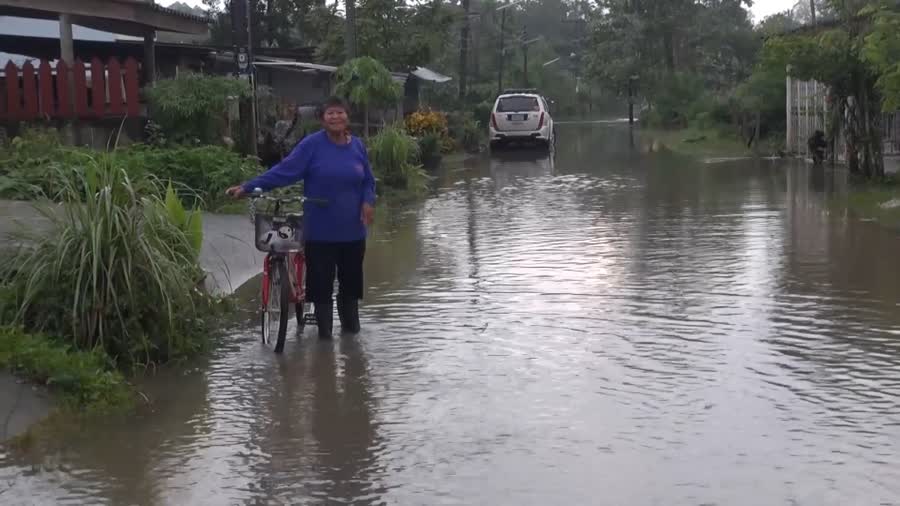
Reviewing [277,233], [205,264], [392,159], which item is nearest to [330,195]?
[277,233]

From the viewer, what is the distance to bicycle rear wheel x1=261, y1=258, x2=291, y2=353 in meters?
8.82

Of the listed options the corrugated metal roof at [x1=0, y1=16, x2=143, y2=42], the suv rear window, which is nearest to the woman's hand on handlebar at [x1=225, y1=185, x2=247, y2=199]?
the corrugated metal roof at [x1=0, y1=16, x2=143, y2=42]

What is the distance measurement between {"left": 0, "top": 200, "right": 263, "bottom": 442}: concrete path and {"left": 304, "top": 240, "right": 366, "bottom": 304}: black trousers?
34.8 inches

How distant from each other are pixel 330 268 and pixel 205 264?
3.28 meters

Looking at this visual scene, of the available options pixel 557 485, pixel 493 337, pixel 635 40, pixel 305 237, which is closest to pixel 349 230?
pixel 305 237

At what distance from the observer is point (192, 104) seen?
18766mm

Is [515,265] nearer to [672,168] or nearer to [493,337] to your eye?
[493,337]

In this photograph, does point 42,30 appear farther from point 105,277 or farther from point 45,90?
point 105,277

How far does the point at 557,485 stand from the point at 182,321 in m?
3.62

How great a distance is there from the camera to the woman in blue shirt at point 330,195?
905 centimetres

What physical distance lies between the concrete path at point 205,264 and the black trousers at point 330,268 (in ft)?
2.90

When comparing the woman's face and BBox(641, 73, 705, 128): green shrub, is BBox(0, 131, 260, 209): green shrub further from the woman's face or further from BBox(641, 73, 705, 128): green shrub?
BBox(641, 73, 705, 128): green shrub

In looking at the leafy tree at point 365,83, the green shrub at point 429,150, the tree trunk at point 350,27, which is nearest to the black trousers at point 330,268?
the leafy tree at point 365,83

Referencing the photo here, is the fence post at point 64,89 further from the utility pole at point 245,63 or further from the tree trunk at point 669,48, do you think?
the tree trunk at point 669,48
